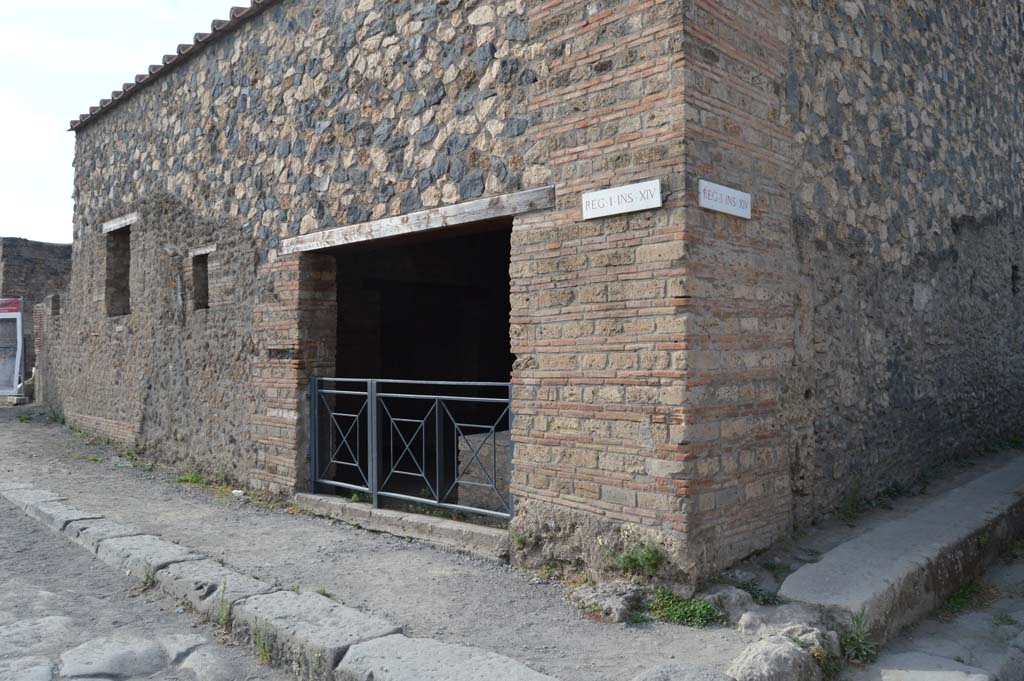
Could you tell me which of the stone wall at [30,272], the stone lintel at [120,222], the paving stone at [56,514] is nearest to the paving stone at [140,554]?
the paving stone at [56,514]

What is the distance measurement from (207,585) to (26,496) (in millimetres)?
3577

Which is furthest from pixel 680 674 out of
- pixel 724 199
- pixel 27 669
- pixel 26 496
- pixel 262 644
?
pixel 26 496

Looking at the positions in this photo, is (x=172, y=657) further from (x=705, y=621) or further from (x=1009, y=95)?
(x=1009, y=95)

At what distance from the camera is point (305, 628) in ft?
12.0

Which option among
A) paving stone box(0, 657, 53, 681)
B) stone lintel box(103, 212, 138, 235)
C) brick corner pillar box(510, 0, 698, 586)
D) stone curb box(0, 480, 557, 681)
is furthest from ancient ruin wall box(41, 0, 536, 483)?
paving stone box(0, 657, 53, 681)

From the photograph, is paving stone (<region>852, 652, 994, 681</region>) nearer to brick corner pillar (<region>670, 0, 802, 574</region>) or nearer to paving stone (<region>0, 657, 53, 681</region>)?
brick corner pillar (<region>670, 0, 802, 574</region>)

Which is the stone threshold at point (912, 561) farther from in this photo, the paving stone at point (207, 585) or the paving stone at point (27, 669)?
the paving stone at point (27, 669)

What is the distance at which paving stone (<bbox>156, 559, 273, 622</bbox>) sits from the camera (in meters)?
4.20

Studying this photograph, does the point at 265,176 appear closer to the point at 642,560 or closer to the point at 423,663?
the point at 642,560

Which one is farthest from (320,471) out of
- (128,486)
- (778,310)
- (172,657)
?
(778,310)

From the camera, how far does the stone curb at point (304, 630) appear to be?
3252 mm

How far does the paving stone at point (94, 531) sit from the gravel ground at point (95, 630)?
0.15 m

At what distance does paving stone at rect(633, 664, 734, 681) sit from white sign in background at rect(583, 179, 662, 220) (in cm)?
226

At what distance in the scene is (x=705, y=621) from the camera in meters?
3.90
